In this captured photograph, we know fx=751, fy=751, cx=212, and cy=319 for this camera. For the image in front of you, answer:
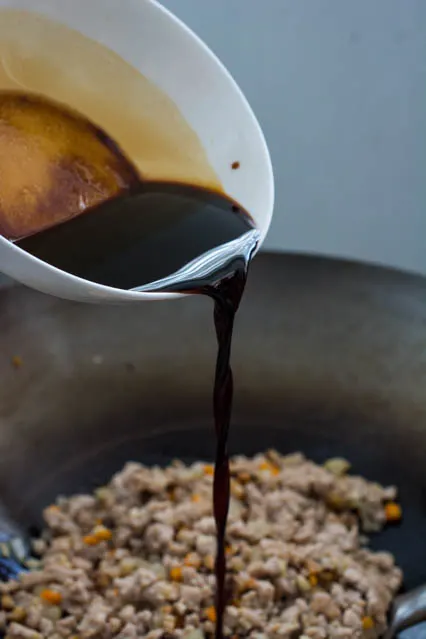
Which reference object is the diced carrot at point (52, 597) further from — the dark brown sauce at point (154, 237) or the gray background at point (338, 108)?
the gray background at point (338, 108)

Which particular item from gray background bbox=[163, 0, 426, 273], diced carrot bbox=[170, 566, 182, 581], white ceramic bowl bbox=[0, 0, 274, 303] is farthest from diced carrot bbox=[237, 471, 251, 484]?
gray background bbox=[163, 0, 426, 273]

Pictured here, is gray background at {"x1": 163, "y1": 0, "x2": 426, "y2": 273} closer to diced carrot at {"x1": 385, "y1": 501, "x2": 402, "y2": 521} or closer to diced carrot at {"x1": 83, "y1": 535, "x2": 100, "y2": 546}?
diced carrot at {"x1": 385, "y1": 501, "x2": 402, "y2": 521}

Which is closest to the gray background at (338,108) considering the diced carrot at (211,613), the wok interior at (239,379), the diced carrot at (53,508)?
the wok interior at (239,379)

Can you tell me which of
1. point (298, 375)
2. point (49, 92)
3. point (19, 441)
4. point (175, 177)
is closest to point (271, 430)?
point (298, 375)

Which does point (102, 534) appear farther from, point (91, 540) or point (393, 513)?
point (393, 513)

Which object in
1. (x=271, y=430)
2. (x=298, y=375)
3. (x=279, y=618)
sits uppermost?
(x=298, y=375)

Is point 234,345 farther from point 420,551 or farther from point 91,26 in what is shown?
point 91,26

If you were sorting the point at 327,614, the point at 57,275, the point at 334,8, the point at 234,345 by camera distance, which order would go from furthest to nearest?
the point at 334,8, the point at 234,345, the point at 327,614, the point at 57,275
